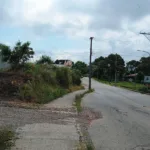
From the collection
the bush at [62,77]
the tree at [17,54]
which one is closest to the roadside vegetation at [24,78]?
the tree at [17,54]

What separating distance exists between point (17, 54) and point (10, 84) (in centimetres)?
868

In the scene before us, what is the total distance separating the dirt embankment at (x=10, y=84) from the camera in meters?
24.1

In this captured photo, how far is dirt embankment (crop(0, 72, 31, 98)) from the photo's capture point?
24.1m

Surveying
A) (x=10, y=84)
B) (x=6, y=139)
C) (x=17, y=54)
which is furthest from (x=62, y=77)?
(x=6, y=139)

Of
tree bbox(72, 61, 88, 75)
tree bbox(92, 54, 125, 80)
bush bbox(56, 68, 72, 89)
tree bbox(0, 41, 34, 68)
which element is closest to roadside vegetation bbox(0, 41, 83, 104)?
tree bbox(0, 41, 34, 68)

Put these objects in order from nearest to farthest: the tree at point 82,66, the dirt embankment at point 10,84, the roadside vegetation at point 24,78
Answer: the dirt embankment at point 10,84
the roadside vegetation at point 24,78
the tree at point 82,66

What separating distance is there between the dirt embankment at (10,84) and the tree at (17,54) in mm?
5826

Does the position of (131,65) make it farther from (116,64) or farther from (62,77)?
(62,77)

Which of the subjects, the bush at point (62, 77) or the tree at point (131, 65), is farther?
the tree at point (131, 65)

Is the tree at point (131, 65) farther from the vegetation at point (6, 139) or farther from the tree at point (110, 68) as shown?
the vegetation at point (6, 139)

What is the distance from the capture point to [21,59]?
33375 mm

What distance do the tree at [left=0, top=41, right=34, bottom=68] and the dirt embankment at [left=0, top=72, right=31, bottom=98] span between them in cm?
583

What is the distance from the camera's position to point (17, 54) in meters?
32.9

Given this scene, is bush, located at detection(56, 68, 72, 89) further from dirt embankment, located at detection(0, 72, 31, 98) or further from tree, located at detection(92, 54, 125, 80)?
tree, located at detection(92, 54, 125, 80)
